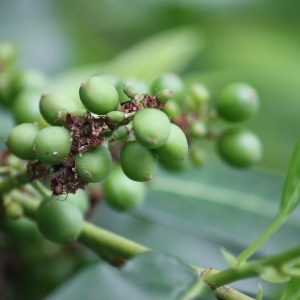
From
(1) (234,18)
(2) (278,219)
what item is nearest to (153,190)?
(2) (278,219)

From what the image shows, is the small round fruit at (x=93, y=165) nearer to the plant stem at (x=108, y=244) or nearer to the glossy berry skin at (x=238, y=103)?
the plant stem at (x=108, y=244)

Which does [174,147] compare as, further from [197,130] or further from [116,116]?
[197,130]

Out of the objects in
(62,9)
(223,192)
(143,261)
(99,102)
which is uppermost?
(99,102)

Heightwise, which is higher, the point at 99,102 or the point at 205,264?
the point at 99,102

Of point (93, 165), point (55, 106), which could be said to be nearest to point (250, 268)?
point (93, 165)

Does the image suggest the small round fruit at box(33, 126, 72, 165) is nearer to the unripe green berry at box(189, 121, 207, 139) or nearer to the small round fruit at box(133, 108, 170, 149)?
the small round fruit at box(133, 108, 170, 149)

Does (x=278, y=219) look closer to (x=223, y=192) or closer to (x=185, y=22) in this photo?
(x=223, y=192)
